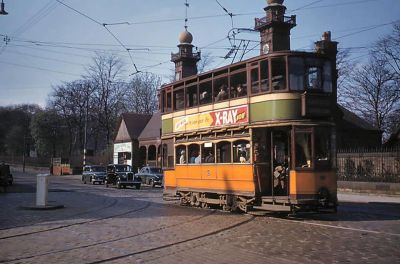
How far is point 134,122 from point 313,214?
52082 millimetres

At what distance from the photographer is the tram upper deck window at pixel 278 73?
16.0 m

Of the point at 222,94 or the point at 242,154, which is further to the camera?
the point at 222,94

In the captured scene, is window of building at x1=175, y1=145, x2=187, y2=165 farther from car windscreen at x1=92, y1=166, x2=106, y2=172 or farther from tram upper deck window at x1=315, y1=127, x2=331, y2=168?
car windscreen at x1=92, y1=166, x2=106, y2=172

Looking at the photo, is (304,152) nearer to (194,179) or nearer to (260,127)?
(260,127)

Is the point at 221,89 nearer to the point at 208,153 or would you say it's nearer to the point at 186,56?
the point at 208,153

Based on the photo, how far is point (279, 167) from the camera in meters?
16.3

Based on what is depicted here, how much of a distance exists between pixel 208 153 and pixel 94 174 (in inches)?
1127

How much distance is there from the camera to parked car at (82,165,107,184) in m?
45.5

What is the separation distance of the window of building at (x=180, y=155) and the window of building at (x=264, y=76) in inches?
222

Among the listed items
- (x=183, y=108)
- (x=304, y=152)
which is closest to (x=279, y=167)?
(x=304, y=152)

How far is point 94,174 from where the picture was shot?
45.8m

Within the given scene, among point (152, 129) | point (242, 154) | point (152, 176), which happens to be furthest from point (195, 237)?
point (152, 129)

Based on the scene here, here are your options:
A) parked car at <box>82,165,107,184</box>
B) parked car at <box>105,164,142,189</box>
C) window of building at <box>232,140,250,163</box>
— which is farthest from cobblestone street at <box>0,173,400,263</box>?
parked car at <box>82,165,107,184</box>

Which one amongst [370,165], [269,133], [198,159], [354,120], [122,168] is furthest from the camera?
[354,120]
